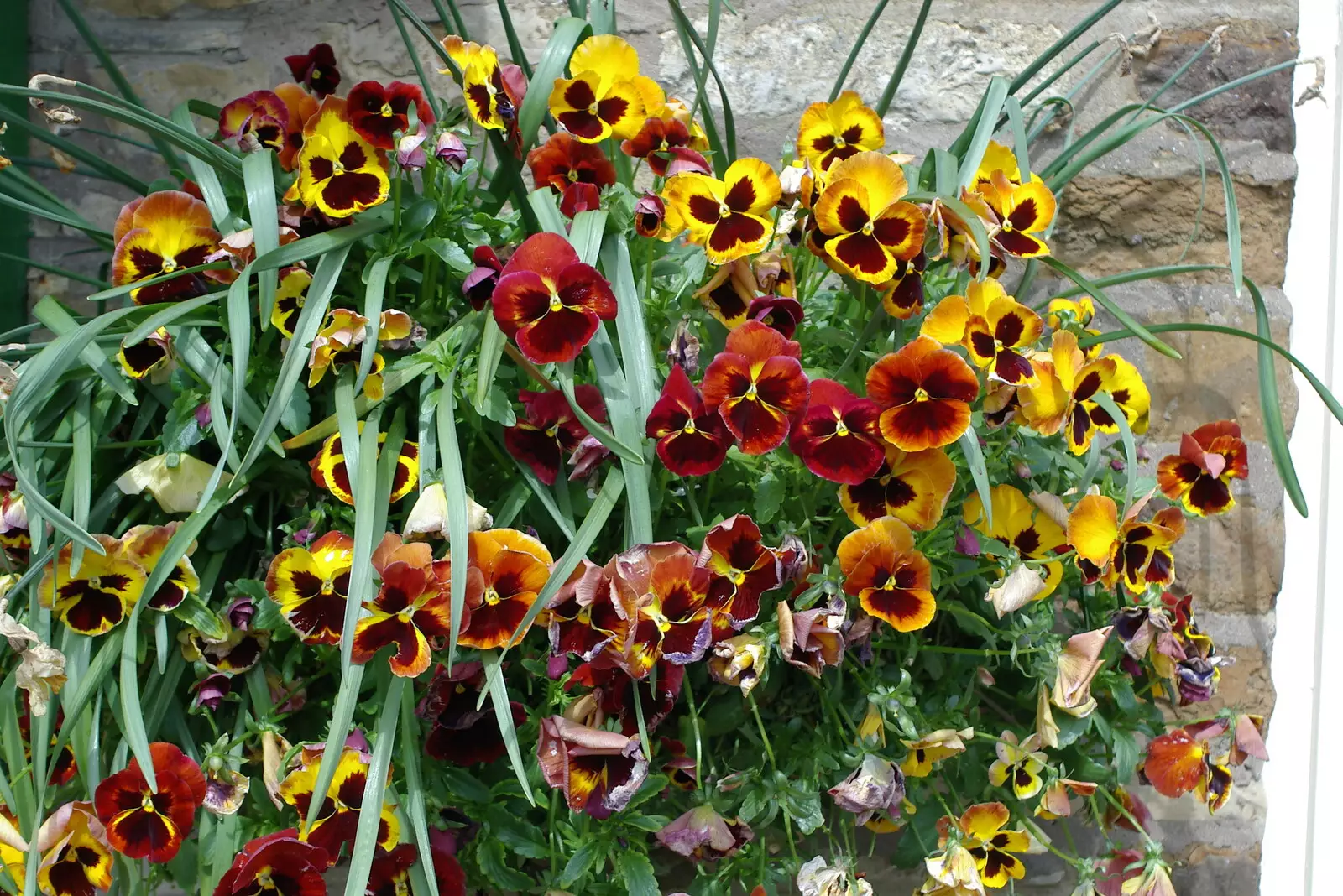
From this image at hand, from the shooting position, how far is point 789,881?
44.7 inches

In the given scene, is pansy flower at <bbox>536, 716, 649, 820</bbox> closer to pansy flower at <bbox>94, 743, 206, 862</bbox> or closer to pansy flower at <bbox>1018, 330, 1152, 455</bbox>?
pansy flower at <bbox>94, 743, 206, 862</bbox>

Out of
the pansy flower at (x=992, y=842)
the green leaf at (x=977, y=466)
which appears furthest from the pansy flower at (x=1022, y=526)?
the pansy flower at (x=992, y=842)

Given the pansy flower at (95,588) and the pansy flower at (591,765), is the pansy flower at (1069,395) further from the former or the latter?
the pansy flower at (95,588)

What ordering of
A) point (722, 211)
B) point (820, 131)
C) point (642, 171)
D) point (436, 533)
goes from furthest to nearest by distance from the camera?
point (642, 171) < point (820, 131) < point (722, 211) < point (436, 533)

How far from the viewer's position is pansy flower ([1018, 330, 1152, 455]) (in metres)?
0.96

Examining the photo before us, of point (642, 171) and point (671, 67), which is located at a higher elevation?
point (671, 67)

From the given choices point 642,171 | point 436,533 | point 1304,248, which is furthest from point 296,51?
point 1304,248

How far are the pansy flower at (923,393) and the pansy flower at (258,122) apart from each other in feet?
2.26

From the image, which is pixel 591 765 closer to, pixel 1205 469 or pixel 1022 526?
pixel 1022 526

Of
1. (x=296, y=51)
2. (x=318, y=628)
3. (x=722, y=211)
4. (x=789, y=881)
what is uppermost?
(x=296, y=51)

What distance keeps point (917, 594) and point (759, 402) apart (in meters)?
0.24

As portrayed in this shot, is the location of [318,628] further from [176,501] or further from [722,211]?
[722,211]

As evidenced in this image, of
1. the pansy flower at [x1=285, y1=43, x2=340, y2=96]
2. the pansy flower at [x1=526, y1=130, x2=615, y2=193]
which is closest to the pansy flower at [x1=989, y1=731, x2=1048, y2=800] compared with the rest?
the pansy flower at [x1=526, y1=130, x2=615, y2=193]

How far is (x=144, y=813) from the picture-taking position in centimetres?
88
